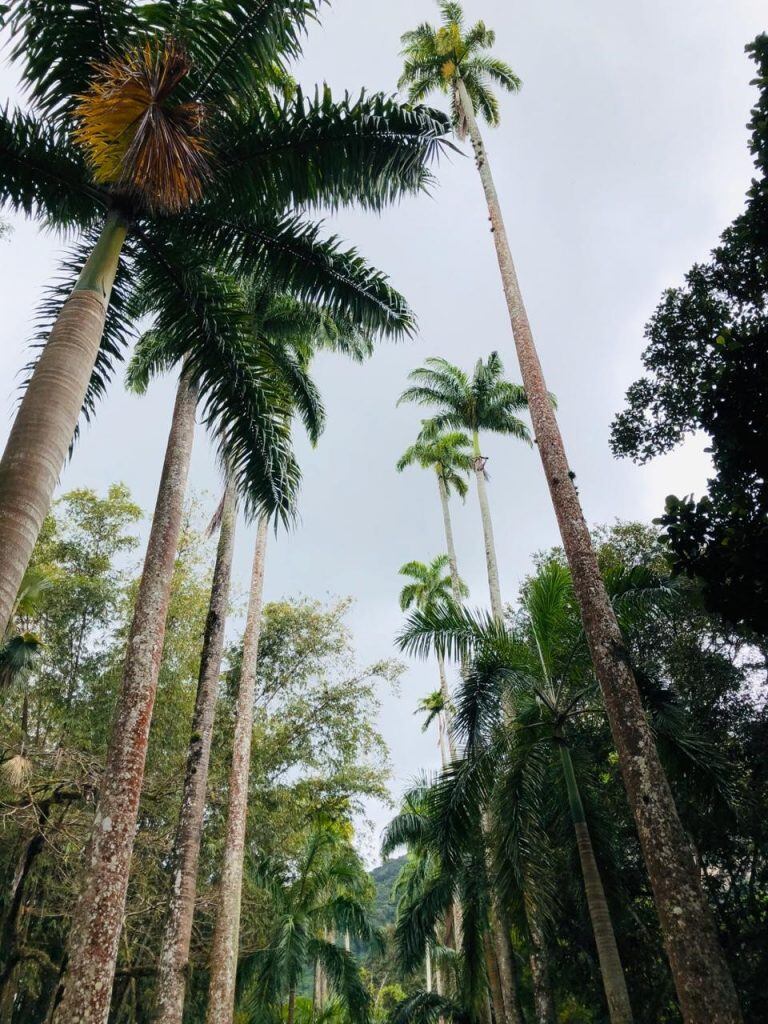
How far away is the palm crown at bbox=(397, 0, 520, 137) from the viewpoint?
Result: 51.4 feet

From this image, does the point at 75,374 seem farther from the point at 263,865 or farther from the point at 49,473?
the point at 263,865

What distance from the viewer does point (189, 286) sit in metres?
6.84

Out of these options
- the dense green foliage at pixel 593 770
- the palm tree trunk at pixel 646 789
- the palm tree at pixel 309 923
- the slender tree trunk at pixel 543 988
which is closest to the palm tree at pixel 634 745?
the palm tree trunk at pixel 646 789

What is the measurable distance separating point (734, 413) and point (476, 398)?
16.2m

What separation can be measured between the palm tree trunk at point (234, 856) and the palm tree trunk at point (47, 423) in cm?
733

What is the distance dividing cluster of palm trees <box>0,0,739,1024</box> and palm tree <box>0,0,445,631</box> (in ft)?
0.06

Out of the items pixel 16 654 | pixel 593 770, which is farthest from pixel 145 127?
pixel 593 770

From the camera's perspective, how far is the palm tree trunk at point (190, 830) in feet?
28.0

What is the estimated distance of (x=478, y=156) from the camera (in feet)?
43.1

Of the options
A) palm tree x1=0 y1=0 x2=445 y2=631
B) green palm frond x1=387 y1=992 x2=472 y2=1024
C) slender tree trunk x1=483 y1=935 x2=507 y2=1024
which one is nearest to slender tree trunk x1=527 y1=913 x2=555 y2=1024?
slender tree trunk x1=483 y1=935 x2=507 y2=1024

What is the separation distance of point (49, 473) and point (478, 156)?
12184mm

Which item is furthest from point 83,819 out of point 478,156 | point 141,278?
point 478,156

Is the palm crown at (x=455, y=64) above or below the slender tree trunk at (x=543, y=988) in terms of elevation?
above

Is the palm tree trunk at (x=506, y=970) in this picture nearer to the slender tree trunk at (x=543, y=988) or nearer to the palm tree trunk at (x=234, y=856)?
the slender tree trunk at (x=543, y=988)
